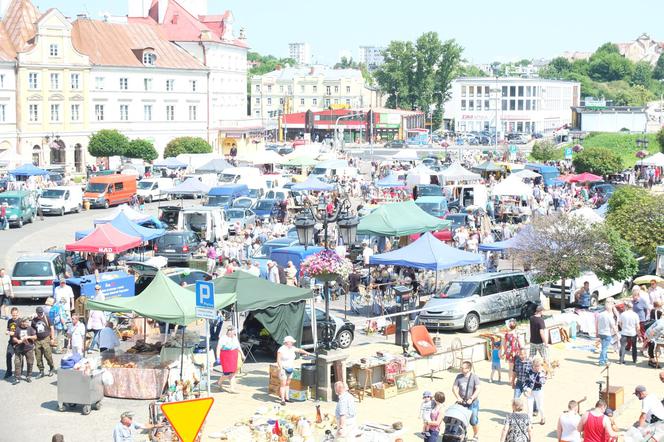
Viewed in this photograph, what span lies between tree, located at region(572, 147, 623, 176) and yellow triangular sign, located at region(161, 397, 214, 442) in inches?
2105

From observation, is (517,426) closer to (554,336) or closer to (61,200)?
(554,336)

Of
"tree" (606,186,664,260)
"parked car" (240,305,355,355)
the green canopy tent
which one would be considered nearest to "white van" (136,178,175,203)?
"tree" (606,186,664,260)

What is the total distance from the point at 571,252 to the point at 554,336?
11.0 ft

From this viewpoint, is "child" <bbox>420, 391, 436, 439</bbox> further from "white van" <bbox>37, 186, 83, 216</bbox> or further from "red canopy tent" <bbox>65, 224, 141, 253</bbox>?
"white van" <bbox>37, 186, 83, 216</bbox>

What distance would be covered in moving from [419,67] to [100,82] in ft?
234

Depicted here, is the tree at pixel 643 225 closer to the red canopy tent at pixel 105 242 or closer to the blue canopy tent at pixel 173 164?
the red canopy tent at pixel 105 242

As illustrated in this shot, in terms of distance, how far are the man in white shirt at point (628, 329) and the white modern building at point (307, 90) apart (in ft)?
382

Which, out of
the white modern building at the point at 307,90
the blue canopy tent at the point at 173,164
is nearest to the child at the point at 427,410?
the blue canopy tent at the point at 173,164

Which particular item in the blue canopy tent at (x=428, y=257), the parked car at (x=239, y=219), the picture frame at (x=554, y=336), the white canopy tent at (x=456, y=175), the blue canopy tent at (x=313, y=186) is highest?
the white canopy tent at (x=456, y=175)

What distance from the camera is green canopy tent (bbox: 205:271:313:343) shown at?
20.0 m

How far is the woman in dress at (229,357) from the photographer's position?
18.9 m

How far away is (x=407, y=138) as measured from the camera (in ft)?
408

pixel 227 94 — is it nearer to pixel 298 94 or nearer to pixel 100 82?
pixel 100 82

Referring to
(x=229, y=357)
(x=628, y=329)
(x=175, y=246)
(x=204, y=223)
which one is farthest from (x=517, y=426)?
(x=204, y=223)
